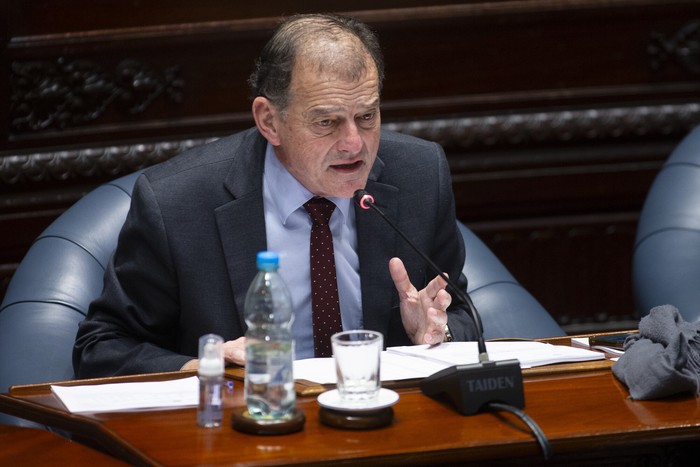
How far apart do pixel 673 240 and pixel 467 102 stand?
0.87 metres

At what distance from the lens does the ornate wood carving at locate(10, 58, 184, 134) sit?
3.32m

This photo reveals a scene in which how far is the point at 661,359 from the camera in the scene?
1821 millimetres

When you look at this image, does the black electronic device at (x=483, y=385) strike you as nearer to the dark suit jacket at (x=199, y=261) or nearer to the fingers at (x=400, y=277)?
the fingers at (x=400, y=277)

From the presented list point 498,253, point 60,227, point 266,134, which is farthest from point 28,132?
point 498,253

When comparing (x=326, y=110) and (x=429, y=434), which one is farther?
(x=326, y=110)

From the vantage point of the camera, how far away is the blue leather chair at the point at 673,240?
115 inches

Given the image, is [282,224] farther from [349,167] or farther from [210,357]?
[210,357]

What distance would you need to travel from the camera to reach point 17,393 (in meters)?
1.96

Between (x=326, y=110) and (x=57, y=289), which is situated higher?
(x=326, y=110)

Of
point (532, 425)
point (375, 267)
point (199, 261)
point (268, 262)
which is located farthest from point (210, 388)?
point (375, 267)

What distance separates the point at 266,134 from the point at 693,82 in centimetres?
193

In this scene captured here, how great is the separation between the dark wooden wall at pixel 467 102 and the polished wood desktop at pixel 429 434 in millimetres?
1612

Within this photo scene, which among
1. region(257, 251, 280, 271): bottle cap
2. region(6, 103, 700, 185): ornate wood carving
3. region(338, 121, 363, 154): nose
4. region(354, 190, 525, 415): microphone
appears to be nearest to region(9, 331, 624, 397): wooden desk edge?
region(354, 190, 525, 415): microphone

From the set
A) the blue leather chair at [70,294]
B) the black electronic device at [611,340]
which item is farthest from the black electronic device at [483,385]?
the blue leather chair at [70,294]
